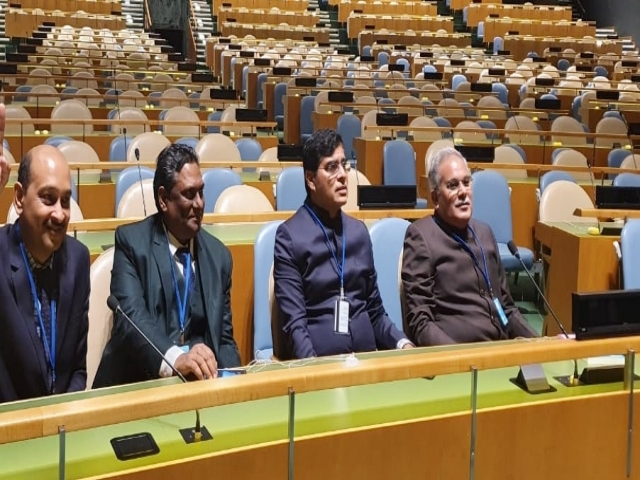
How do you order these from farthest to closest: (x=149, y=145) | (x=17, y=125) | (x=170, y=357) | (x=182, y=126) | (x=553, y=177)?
(x=182, y=126) → (x=17, y=125) → (x=149, y=145) → (x=553, y=177) → (x=170, y=357)

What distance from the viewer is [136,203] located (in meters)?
3.92

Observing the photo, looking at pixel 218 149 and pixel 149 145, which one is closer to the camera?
pixel 149 145

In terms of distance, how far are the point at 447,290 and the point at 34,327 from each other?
4.54 ft

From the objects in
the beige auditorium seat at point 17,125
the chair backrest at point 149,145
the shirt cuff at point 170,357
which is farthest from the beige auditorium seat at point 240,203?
the beige auditorium seat at point 17,125

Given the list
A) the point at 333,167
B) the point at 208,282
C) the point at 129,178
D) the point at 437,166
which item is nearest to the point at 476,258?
the point at 437,166

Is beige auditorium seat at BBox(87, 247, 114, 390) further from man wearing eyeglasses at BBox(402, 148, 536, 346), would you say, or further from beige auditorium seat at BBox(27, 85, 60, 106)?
beige auditorium seat at BBox(27, 85, 60, 106)

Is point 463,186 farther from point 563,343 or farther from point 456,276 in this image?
point 563,343

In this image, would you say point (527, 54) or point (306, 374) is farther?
point (527, 54)

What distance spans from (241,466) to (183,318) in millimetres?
959

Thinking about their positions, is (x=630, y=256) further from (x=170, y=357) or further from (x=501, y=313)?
(x=170, y=357)

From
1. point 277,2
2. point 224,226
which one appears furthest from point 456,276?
point 277,2

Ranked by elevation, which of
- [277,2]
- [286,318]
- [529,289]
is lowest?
[529,289]

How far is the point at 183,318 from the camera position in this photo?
8.17 ft

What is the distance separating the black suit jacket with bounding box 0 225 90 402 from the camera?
2.05 meters
